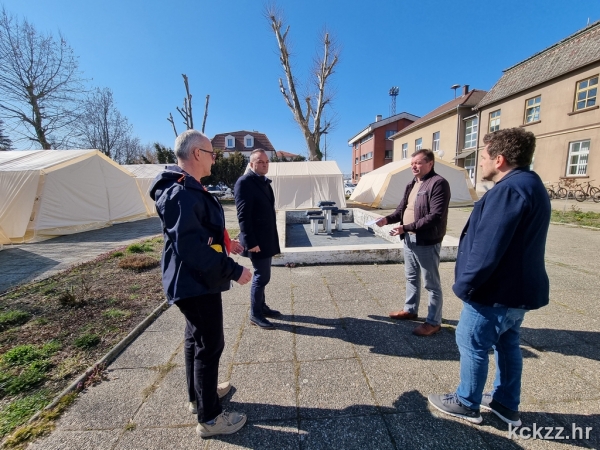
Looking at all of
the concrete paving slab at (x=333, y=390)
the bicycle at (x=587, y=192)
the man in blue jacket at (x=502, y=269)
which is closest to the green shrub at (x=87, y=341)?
the concrete paving slab at (x=333, y=390)

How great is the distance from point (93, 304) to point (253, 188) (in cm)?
279

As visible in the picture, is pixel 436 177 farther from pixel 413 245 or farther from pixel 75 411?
pixel 75 411

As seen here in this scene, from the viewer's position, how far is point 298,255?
514 cm

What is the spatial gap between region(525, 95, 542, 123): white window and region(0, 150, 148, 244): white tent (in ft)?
80.2

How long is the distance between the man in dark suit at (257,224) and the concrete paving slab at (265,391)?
680mm

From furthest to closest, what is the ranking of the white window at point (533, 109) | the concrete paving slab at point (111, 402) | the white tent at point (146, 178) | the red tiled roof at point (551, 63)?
the white window at point (533, 109) → the red tiled roof at point (551, 63) → the white tent at point (146, 178) → the concrete paving slab at point (111, 402)

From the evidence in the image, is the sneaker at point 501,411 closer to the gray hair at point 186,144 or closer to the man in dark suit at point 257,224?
the man in dark suit at point 257,224

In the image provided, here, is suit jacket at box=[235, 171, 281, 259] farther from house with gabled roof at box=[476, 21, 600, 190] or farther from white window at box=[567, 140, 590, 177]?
white window at box=[567, 140, 590, 177]

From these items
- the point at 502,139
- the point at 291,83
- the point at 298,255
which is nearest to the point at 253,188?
the point at 502,139

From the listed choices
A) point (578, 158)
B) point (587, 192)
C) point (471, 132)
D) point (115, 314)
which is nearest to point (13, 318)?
point (115, 314)

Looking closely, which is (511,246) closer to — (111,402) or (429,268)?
(429,268)

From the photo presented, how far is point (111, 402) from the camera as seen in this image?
2.01 metres

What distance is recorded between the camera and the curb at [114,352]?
6.48 feet

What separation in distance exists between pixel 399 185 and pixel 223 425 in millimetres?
15409
